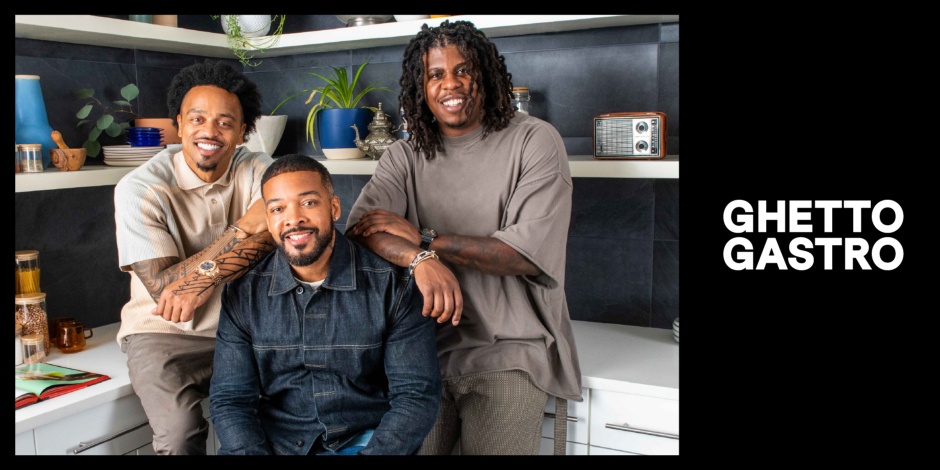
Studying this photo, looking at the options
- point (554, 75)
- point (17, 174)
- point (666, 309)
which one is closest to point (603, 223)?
point (666, 309)

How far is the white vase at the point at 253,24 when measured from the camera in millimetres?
2768

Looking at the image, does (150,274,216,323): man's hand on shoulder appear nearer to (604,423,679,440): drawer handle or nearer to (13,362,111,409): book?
(13,362,111,409): book

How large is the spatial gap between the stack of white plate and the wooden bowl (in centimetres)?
16

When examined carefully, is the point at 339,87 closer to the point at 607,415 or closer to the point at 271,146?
the point at 271,146

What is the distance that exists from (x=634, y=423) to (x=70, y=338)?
5.56 feet

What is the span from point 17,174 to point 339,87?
107 centimetres

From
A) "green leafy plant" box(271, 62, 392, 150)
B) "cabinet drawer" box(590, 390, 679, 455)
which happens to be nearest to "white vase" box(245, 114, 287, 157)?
"green leafy plant" box(271, 62, 392, 150)

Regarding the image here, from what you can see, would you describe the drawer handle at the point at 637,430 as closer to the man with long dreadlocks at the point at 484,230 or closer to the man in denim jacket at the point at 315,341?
the man with long dreadlocks at the point at 484,230

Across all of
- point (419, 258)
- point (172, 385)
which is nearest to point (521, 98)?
point (419, 258)

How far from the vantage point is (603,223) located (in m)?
2.67

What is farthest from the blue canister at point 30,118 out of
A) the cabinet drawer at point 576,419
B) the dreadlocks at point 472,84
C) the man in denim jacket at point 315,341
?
the cabinet drawer at point 576,419

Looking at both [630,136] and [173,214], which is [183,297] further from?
[630,136]

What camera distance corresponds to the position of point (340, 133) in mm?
2725

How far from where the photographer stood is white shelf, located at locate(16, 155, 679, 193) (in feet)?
7.07
